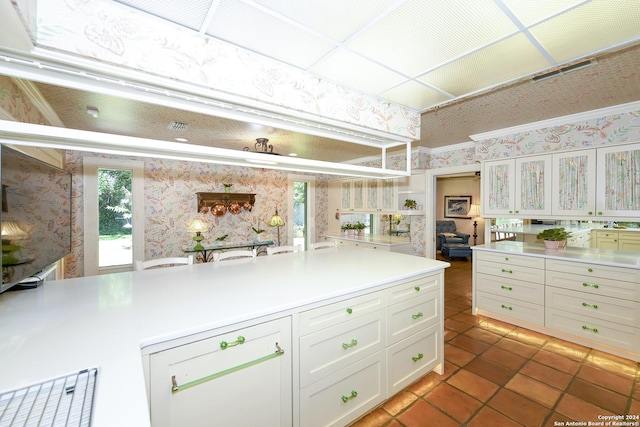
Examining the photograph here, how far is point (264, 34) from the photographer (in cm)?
139

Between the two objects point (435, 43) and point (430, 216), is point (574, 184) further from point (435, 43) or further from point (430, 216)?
point (435, 43)

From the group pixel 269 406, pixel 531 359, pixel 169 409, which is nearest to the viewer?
pixel 169 409

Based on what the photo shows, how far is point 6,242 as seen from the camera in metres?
1.08

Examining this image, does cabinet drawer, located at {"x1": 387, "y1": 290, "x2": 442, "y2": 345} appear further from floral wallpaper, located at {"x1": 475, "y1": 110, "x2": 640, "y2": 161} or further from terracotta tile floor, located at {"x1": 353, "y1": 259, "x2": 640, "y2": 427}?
floral wallpaper, located at {"x1": 475, "y1": 110, "x2": 640, "y2": 161}

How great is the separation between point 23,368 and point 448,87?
2694mm

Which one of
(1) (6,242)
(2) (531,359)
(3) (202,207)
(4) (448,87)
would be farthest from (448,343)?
(3) (202,207)

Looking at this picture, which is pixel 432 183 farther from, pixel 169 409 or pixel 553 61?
pixel 169 409

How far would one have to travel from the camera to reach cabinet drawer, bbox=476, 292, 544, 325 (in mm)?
2826

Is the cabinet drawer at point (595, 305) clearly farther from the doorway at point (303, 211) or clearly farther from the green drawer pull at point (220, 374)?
the doorway at point (303, 211)

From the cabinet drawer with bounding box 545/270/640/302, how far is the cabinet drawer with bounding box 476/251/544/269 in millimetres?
133

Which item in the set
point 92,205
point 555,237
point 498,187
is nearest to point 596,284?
point 555,237

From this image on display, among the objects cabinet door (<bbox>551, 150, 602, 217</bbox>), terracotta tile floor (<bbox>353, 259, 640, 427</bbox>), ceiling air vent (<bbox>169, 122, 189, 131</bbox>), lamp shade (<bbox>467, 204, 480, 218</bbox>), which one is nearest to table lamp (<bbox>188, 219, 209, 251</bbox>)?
ceiling air vent (<bbox>169, 122, 189, 131</bbox>)

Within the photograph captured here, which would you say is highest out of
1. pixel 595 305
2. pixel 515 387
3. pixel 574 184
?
→ pixel 574 184

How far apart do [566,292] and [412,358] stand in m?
1.97
